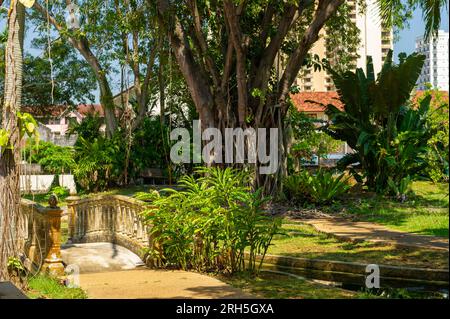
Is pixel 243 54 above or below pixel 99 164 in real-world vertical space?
above

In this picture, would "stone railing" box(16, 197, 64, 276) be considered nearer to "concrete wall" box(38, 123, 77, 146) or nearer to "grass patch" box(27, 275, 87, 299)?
"grass patch" box(27, 275, 87, 299)

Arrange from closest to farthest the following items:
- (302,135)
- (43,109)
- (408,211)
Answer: (408,211) → (302,135) → (43,109)

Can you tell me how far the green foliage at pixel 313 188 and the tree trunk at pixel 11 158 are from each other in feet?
30.1

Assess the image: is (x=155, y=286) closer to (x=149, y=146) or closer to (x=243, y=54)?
(x=243, y=54)

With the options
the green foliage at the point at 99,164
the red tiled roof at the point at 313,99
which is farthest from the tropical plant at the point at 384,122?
the red tiled roof at the point at 313,99

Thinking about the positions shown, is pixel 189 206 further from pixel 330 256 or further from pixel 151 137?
pixel 151 137

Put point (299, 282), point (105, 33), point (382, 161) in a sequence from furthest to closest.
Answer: point (105, 33), point (382, 161), point (299, 282)

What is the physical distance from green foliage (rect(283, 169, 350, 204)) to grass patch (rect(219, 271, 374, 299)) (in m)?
7.07

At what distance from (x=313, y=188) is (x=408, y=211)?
7.70ft

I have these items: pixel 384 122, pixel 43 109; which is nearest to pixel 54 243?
pixel 384 122

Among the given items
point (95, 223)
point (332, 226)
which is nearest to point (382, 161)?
point (332, 226)

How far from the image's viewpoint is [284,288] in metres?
8.00
